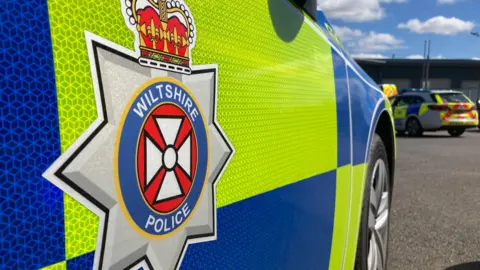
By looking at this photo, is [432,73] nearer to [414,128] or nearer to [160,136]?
[414,128]

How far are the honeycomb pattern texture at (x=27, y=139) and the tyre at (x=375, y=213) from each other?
167 centimetres

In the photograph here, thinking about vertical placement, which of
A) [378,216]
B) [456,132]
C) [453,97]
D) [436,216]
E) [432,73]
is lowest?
[456,132]

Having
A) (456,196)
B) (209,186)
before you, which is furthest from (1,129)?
(456,196)

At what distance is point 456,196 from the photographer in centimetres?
508

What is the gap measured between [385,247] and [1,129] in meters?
2.44

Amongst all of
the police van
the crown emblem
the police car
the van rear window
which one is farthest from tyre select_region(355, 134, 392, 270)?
the van rear window

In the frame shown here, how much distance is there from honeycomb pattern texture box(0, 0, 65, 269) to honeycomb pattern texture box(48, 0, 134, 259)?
0.04ft

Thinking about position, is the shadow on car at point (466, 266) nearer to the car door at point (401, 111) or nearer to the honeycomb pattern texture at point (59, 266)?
the honeycomb pattern texture at point (59, 266)

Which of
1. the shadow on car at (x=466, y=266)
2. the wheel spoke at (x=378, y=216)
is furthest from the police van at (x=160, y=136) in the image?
the shadow on car at (x=466, y=266)

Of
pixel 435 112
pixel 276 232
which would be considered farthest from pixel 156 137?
pixel 435 112

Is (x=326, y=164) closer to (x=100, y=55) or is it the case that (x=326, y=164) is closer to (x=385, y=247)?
(x=100, y=55)

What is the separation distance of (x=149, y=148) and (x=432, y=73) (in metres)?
49.7

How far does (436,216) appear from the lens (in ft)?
13.9

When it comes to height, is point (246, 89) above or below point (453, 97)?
above
